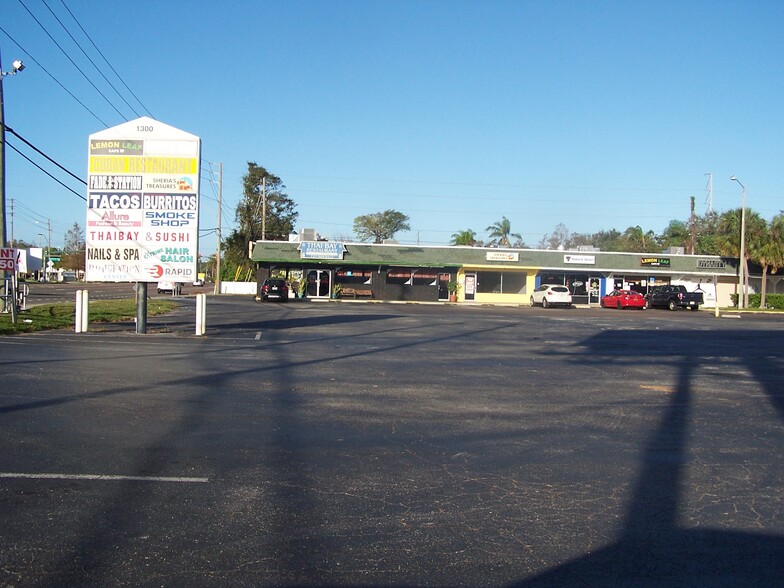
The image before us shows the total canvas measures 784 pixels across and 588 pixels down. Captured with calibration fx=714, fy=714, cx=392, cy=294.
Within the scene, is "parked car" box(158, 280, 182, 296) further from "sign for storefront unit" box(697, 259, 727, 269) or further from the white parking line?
the white parking line

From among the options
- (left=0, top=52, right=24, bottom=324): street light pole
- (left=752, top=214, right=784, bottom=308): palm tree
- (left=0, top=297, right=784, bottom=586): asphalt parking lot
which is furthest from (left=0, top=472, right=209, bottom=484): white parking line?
(left=752, top=214, right=784, bottom=308): palm tree

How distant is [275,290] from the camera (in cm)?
4556

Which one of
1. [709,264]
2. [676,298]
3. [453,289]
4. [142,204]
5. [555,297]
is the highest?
[142,204]

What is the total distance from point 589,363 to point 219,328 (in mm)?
12572

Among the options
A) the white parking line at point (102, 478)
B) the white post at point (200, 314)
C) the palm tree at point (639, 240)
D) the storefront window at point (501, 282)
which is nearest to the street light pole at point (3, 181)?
the white post at point (200, 314)

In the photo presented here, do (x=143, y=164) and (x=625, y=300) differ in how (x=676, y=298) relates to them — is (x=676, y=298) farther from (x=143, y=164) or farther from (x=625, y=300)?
(x=143, y=164)

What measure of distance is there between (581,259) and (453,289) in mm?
9890

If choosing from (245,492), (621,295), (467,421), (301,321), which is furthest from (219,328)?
(621,295)

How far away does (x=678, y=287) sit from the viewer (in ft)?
160

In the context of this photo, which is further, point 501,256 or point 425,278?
point 425,278

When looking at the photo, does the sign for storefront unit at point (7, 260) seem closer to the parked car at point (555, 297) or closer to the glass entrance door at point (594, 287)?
the parked car at point (555, 297)

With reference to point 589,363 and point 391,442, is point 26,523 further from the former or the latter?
point 589,363

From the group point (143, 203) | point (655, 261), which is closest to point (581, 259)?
point (655, 261)

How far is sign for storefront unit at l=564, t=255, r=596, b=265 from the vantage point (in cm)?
5331
